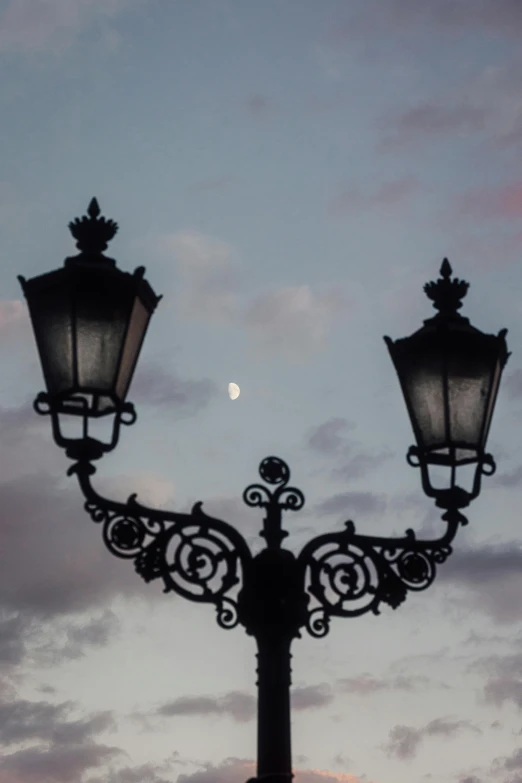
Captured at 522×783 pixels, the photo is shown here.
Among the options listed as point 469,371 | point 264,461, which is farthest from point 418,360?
point 264,461

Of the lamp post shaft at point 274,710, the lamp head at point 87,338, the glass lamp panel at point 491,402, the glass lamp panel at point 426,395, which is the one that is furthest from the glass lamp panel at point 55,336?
the glass lamp panel at point 491,402

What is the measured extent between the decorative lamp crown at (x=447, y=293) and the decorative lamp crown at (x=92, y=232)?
6.70ft

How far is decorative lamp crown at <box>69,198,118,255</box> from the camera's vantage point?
28.0 ft

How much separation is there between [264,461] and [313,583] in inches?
30.8

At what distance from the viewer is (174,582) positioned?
8141 mm

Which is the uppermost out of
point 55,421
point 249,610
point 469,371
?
point 469,371

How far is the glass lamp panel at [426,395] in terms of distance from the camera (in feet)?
28.8

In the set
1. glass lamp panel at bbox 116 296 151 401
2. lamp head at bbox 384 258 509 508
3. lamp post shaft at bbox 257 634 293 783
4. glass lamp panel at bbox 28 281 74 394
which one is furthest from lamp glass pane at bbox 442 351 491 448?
glass lamp panel at bbox 28 281 74 394

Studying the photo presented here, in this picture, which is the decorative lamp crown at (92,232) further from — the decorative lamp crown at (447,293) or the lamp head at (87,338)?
the decorative lamp crown at (447,293)

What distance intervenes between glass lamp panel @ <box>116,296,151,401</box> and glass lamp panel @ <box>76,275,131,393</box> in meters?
0.04

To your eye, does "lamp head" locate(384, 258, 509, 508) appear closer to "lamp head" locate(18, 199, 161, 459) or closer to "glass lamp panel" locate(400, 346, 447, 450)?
"glass lamp panel" locate(400, 346, 447, 450)

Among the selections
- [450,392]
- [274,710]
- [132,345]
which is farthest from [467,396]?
[274,710]

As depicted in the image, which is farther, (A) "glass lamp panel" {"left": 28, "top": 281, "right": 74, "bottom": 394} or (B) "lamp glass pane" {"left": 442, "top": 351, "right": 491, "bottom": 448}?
(B) "lamp glass pane" {"left": 442, "top": 351, "right": 491, "bottom": 448}

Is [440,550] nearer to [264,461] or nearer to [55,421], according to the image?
[264,461]
